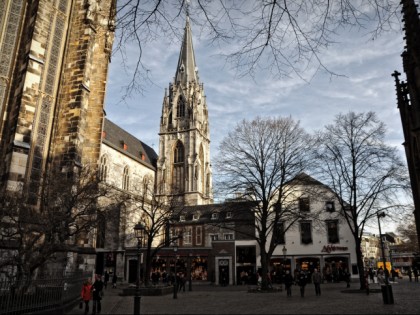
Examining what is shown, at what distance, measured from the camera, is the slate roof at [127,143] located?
50.2 meters

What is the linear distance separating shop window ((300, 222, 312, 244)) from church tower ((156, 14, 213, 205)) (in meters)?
23.3

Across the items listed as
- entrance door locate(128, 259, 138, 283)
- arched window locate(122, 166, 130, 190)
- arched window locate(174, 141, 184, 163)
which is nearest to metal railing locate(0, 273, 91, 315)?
entrance door locate(128, 259, 138, 283)

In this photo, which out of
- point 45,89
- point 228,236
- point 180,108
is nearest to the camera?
point 45,89

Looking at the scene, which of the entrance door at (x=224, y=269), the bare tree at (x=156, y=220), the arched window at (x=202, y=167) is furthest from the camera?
the arched window at (x=202, y=167)

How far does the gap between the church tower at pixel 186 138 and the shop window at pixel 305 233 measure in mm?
23323

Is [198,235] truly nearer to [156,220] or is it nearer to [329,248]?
[156,220]

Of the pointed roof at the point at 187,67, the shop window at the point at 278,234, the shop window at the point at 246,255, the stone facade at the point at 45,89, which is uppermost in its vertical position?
the pointed roof at the point at 187,67

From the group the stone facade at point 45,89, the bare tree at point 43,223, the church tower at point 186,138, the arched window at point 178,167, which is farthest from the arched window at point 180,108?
the bare tree at point 43,223

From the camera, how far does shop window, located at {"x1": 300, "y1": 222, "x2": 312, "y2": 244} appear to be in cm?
3559

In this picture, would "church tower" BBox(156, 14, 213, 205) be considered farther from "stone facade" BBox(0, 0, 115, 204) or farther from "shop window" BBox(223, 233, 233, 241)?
"stone facade" BBox(0, 0, 115, 204)

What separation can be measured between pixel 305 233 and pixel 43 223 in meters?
28.8

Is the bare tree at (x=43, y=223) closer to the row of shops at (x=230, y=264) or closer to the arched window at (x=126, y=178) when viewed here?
the row of shops at (x=230, y=264)

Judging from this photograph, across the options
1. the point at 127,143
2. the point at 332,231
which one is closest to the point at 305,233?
the point at 332,231

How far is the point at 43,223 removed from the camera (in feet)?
39.7
